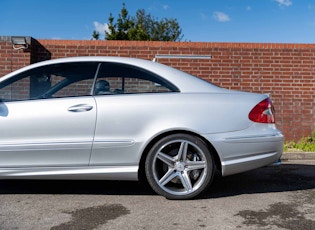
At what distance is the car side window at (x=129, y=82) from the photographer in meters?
4.32

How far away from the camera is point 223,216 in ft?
12.4

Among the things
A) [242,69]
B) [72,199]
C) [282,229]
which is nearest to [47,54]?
[242,69]

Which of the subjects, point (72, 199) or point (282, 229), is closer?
point (282, 229)

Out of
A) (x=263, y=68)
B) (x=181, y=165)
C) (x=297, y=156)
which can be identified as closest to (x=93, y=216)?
(x=181, y=165)

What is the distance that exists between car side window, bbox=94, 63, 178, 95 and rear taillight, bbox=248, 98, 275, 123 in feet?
2.79

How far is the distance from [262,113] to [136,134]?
4.42ft

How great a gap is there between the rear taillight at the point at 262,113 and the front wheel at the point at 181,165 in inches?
23.8

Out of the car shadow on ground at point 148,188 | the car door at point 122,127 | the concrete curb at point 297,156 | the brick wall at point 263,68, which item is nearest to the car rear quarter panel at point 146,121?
the car door at point 122,127

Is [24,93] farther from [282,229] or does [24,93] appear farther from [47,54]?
[47,54]

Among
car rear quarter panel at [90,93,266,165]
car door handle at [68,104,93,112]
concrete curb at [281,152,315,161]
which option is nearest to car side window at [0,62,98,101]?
car door handle at [68,104,93,112]

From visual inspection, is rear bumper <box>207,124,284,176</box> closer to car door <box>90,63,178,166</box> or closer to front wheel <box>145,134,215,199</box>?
front wheel <box>145,134,215,199</box>

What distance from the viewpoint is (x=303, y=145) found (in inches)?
320

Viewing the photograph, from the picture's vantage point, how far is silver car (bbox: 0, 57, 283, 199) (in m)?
4.12

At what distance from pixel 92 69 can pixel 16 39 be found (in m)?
4.21
